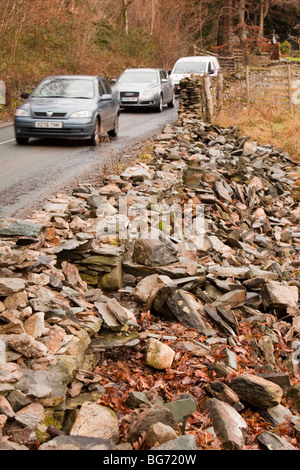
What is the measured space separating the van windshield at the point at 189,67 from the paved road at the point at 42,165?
12.1 meters

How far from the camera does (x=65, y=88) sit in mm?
14281

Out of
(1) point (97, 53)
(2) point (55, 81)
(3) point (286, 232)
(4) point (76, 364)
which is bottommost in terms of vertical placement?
(3) point (286, 232)

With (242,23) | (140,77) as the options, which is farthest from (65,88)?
(242,23)

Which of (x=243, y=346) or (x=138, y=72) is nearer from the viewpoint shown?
(x=243, y=346)

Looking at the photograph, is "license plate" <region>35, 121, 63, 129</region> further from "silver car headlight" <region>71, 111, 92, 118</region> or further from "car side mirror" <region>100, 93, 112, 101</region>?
"car side mirror" <region>100, 93, 112, 101</region>

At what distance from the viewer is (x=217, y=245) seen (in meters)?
8.54

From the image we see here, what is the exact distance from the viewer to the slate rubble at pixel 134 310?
3869 millimetres

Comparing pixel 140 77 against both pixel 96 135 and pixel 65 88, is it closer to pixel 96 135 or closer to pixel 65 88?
pixel 65 88

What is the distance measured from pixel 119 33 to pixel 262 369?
3837cm

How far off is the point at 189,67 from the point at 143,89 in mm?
7299

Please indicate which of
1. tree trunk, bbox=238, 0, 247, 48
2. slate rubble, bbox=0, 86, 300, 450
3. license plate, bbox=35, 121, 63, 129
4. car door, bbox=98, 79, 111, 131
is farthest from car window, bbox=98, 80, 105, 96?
tree trunk, bbox=238, 0, 247, 48

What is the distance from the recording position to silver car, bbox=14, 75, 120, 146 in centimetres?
1302
